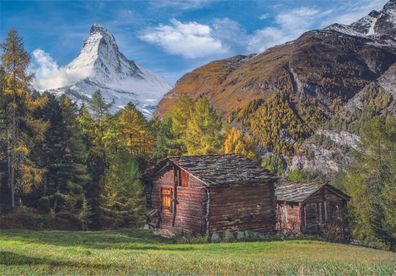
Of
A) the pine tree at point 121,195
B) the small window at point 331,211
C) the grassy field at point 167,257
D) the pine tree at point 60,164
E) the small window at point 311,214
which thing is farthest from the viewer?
the pine tree at point 60,164

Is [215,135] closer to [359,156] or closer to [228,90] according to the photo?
[359,156]

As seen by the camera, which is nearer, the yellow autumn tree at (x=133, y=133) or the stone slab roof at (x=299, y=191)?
the stone slab roof at (x=299, y=191)

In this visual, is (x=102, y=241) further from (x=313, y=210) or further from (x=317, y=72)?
(x=317, y=72)

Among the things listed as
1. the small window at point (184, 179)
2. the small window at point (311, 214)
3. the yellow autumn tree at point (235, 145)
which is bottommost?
the small window at point (311, 214)

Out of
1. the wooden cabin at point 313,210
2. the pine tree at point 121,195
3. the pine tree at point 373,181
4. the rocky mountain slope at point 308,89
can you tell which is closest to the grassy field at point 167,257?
the wooden cabin at point 313,210

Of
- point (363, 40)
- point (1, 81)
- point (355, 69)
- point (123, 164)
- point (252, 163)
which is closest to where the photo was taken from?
point (252, 163)

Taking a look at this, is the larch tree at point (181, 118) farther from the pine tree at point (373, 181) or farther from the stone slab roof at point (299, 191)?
the pine tree at point (373, 181)

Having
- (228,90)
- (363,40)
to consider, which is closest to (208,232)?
(228,90)

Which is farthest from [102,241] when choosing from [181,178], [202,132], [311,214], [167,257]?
[202,132]

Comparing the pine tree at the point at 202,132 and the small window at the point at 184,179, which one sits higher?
the pine tree at the point at 202,132
